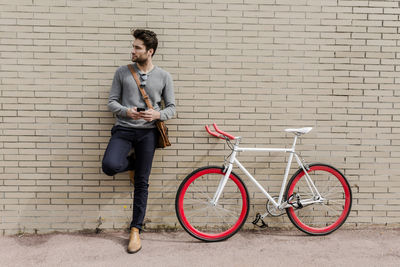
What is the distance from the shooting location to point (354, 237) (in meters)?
4.25

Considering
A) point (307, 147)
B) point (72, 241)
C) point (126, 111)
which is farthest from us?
point (307, 147)

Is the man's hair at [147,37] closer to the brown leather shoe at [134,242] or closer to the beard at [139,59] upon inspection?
the beard at [139,59]

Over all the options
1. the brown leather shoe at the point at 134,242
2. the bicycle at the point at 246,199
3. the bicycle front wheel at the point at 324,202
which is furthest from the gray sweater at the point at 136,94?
the bicycle front wheel at the point at 324,202

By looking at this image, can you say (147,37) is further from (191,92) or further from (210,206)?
(210,206)

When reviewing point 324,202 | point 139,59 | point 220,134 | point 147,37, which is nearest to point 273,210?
point 324,202

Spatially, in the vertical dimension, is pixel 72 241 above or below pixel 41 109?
below

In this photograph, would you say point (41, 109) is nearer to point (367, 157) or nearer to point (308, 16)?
point (308, 16)

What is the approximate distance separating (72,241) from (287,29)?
11.1ft

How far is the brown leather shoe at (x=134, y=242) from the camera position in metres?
3.81

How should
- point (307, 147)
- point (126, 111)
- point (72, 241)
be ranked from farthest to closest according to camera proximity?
1. point (307, 147)
2. point (72, 241)
3. point (126, 111)

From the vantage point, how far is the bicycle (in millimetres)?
4074

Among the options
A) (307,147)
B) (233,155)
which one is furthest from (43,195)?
(307,147)

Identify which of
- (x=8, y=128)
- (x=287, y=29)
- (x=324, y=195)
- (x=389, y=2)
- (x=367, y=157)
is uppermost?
(x=389, y=2)

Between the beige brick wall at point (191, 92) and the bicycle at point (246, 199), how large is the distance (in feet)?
0.64
